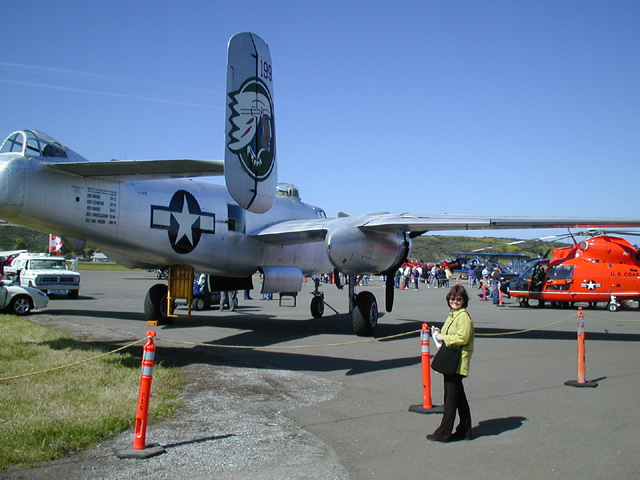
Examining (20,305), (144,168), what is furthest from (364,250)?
(20,305)

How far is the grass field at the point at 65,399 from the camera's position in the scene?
5.20m

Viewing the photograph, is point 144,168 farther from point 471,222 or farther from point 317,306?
point 317,306

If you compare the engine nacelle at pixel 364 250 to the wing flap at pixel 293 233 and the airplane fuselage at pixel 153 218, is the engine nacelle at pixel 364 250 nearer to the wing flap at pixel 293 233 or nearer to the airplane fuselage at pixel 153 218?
the wing flap at pixel 293 233

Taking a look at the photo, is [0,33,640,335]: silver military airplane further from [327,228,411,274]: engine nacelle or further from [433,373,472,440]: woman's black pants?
[433,373,472,440]: woman's black pants

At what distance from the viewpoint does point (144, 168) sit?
337 inches

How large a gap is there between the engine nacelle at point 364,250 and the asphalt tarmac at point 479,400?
180cm

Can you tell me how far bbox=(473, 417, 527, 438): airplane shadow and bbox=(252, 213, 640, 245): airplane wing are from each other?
621 centimetres

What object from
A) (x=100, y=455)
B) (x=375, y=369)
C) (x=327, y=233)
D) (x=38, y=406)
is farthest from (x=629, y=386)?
(x=38, y=406)

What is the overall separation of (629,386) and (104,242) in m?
9.46

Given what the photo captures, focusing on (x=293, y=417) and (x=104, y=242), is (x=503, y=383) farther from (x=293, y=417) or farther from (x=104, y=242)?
(x=104, y=242)

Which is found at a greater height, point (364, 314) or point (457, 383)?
point (364, 314)

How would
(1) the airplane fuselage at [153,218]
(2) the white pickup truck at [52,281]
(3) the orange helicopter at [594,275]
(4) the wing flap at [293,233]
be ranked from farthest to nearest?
(2) the white pickup truck at [52,281] < (3) the orange helicopter at [594,275] < (4) the wing flap at [293,233] < (1) the airplane fuselage at [153,218]

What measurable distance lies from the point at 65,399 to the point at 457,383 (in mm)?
4685

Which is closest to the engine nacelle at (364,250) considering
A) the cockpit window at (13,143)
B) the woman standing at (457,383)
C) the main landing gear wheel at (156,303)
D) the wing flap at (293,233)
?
the wing flap at (293,233)
